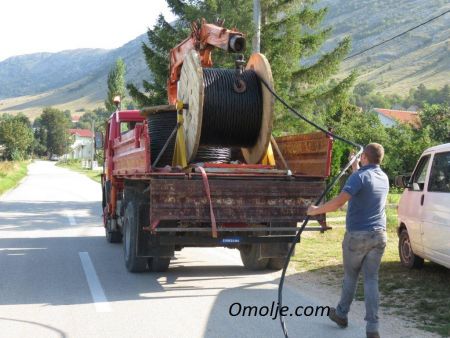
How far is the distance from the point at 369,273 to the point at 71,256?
6.83 m

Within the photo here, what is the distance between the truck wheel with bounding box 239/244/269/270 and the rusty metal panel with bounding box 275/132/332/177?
1385 millimetres

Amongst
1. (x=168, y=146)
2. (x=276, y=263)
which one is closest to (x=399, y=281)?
(x=276, y=263)

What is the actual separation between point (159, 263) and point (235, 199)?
2.04 metres

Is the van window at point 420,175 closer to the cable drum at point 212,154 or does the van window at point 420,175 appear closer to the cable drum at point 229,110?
the cable drum at point 229,110

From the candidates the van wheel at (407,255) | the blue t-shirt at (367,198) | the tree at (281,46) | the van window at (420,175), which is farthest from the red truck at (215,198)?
the tree at (281,46)

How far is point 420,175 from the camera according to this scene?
31.5ft

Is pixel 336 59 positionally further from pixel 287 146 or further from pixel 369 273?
pixel 369 273

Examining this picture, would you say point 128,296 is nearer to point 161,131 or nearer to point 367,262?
point 367,262

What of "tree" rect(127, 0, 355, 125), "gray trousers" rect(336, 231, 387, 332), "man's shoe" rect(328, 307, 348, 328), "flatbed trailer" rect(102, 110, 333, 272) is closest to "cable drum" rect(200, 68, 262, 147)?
"flatbed trailer" rect(102, 110, 333, 272)

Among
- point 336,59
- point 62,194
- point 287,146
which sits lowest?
point 62,194

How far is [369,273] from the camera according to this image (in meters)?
6.18

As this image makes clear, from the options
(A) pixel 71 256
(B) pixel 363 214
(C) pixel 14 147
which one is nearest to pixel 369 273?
(B) pixel 363 214

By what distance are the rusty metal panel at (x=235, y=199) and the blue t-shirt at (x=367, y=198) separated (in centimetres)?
223

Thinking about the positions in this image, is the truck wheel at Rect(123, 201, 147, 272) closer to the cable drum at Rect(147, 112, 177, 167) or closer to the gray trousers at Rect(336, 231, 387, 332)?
the cable drum at Rect(147, 112, 177, 167)
